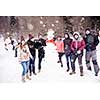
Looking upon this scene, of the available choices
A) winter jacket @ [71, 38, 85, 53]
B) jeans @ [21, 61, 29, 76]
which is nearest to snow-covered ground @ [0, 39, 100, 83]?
jeans @ [21, 61, 29, 76]

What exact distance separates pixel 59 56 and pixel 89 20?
449 mm

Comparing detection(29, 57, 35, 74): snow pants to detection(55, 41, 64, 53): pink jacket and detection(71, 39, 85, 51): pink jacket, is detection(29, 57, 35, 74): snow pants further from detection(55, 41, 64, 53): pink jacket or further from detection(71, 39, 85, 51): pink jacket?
detection(71, 39, 85, 51): pink jacket

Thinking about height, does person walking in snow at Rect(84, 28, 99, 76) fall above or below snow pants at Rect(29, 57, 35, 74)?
above

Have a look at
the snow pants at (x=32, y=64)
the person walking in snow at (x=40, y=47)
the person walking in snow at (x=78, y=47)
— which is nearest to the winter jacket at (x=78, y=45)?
the person walking in snow at (x=78, y=47)

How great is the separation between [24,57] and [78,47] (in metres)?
0.53

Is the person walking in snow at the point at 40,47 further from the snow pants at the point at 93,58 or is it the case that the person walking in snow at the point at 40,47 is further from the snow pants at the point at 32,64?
the snow pants at the point at 93,58

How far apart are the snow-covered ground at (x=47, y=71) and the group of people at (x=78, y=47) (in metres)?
0.04

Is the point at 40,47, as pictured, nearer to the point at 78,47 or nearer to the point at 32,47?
the point at 32,47

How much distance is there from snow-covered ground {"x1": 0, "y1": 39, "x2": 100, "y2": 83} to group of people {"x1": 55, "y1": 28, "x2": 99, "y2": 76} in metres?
0.04

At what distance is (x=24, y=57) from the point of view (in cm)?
221

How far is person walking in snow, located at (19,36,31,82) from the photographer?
7.22 feet
